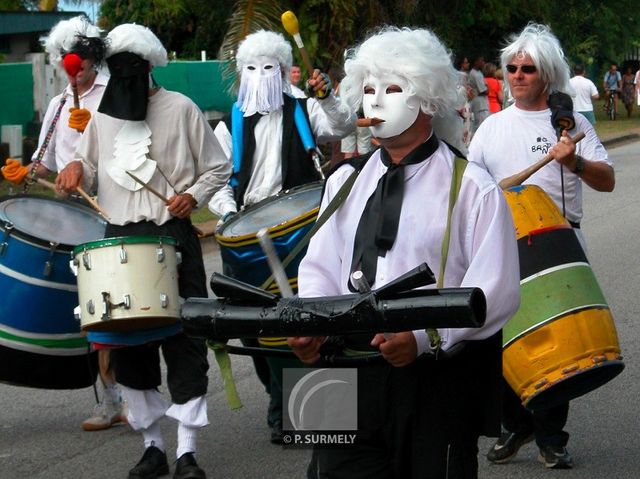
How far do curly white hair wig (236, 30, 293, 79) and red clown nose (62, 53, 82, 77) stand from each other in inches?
41.7

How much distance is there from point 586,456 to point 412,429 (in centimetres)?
274

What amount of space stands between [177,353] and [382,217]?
7.62 ft

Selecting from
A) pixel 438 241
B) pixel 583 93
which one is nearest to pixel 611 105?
pixel 583 93

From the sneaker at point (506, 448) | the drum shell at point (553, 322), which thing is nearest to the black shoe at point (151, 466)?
the sneaker at point (506, 448)

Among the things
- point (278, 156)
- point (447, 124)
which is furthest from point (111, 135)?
point (447, 124)

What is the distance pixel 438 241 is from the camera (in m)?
3.53

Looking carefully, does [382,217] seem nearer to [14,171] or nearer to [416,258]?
[416,258]

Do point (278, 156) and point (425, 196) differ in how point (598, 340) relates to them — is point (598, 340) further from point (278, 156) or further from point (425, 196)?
point (278, 156)

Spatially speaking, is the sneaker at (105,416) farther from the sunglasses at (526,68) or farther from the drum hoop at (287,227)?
the sunglasses at (526,68)

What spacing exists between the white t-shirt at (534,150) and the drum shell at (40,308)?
195 centimetres

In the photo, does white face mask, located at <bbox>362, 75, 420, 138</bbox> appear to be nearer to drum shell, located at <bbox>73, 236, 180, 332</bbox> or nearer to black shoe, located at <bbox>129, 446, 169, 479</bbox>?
drum shell, located at <bbox>73, 236, 180, 332</bbox>

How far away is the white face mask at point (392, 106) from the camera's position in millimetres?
3617

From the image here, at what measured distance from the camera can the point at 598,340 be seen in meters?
5.11

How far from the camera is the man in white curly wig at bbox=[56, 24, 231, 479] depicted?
5.66 m
